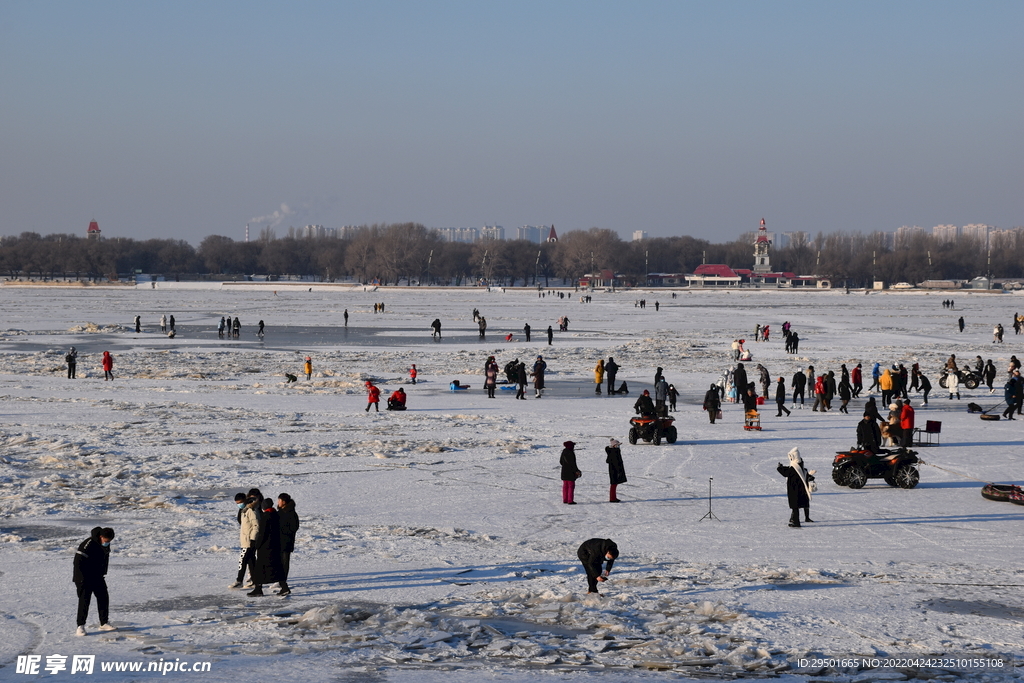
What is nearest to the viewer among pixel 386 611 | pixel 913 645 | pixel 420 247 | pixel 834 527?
pixel 913 645

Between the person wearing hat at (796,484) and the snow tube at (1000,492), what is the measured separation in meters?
3.11

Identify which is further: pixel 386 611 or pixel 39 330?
pixel 39 330

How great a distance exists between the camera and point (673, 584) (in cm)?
1050

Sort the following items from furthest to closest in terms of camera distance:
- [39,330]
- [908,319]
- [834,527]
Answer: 1. [908,319]
2. [39,330]
3. [834,527]

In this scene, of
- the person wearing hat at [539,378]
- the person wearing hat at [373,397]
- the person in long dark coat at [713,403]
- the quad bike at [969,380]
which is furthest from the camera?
the quad bike at [969,380]


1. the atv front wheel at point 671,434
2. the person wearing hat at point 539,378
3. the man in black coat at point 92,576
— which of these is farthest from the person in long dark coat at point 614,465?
the person wearing hat at point 539,378

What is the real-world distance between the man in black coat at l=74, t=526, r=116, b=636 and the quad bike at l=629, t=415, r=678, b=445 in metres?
11.7

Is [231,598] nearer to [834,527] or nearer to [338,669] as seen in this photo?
[338,669]

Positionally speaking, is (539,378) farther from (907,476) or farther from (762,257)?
(762,257)

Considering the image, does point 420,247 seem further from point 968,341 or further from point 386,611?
point 386,611

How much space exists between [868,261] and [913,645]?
178050 millimetres

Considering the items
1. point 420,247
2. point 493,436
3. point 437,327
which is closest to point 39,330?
point 437,327

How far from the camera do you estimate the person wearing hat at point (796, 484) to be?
493 inches

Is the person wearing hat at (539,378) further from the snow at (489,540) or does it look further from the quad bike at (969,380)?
the quad bike at (969,380)
